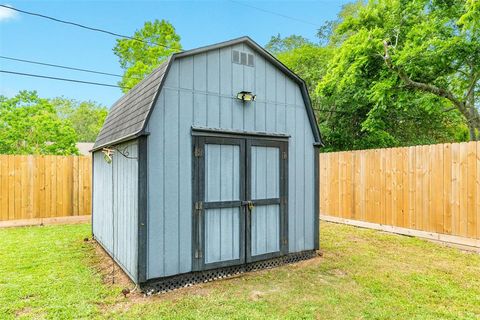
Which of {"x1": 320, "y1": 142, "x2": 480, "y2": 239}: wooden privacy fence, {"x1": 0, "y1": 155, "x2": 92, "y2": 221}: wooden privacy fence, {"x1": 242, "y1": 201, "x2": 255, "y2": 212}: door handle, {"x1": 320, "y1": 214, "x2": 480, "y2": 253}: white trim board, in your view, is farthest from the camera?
{"x1": 0, "y1": 155, "x2": 92, "y2": 221}: wooden privacy fence

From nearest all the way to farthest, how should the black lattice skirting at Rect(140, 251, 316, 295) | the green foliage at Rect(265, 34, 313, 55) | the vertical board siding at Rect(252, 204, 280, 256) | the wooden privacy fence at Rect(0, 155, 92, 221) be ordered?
1. the black lattice skirting at Rect(140, 251, 316, 295)
2. the vertical board siding at Rect(252, 204, 280, 256)
3. the wooden privacy fence at Rect(0, 155, 92, 221)
4. the green foliage at Rect(265, 34, 313, 55)

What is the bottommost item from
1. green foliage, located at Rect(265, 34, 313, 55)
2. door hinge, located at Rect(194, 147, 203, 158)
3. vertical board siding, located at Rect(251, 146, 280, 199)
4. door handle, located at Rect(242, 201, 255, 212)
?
door handle, located at Rect(242, 201, 255, 212)

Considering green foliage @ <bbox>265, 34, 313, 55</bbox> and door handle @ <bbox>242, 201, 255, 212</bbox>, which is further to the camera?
green foliage @ <bbox>265, 34, 313, 55</bbox>

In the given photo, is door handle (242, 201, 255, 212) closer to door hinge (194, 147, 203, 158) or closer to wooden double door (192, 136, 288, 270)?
wooden double door (192, 136, 288, 270)

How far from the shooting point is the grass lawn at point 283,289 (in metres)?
2.94

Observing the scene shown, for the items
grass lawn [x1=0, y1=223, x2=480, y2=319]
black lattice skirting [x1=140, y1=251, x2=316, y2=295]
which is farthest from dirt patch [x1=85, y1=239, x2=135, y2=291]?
black lattice skirting [x1=140, y1=251, x2=316, y2=295]

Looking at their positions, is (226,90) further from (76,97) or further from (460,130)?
(76,97)

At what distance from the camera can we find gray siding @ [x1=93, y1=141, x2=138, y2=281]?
355 centimetres

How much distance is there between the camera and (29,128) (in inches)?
495

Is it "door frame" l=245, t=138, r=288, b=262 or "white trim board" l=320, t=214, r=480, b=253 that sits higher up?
"door frame" l=245, t=138, r=288, b=262

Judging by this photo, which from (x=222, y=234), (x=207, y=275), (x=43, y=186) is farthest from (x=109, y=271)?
(x=43, y=186)

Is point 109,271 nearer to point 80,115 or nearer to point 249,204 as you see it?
point 249,204

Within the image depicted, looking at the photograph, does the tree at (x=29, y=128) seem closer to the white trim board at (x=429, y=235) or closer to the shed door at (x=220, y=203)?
the shed door at (x=220, y=203)

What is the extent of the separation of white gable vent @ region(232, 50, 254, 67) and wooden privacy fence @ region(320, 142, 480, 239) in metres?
3.89
